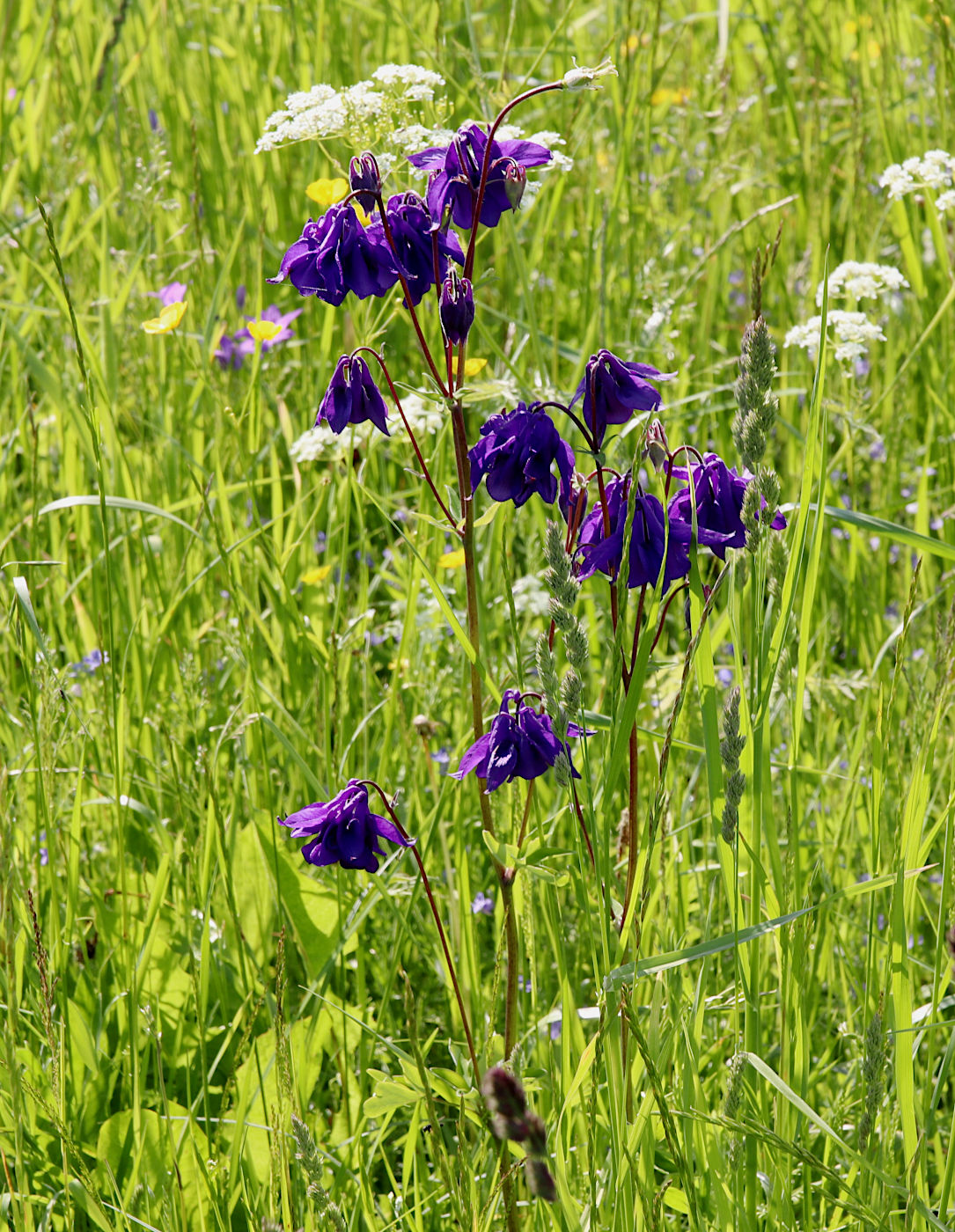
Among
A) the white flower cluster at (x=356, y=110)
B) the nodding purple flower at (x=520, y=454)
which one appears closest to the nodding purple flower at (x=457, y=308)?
the nodding purple flower at (x=520, y=454)

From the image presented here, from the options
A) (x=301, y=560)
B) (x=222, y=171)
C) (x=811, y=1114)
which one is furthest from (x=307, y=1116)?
(x=222, y=171)

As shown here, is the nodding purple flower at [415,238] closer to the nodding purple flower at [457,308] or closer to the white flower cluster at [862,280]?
the nodding purple flower at [457,308]

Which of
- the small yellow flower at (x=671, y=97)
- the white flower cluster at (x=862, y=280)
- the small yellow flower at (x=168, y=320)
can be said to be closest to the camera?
the small yellow flower at (x=168, y=320)

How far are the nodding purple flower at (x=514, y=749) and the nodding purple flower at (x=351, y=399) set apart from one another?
405 mm

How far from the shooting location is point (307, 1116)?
1652 millimetres

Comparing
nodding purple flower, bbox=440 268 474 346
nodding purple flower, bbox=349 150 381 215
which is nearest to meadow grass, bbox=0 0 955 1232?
nodding purple flower, bbox=440 268 474 346

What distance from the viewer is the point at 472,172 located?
1410 mm

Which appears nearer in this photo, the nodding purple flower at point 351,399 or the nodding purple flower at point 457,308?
the nodding purple flower at point 457,308

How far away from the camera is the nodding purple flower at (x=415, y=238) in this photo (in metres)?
1.44

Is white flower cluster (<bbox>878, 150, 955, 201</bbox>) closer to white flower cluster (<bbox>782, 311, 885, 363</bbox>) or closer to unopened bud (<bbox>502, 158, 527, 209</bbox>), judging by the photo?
white flower cluster (<bbox>782, 311, 885, 363</bbox>)

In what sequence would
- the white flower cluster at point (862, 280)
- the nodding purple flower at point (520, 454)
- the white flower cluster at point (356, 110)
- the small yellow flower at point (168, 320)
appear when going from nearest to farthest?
the nodding purple flower at point (520, 454)
the white flower cluster at point (356, 110)
the small yellow flower at point (168, 320)
the white flower cluster at point (862, 280)

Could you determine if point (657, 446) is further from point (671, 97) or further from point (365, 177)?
point (671, 97)

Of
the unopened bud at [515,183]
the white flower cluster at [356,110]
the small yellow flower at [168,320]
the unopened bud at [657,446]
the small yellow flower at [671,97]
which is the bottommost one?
the unopened bud at [657,446]

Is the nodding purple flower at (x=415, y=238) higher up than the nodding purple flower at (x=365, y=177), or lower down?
lower down
